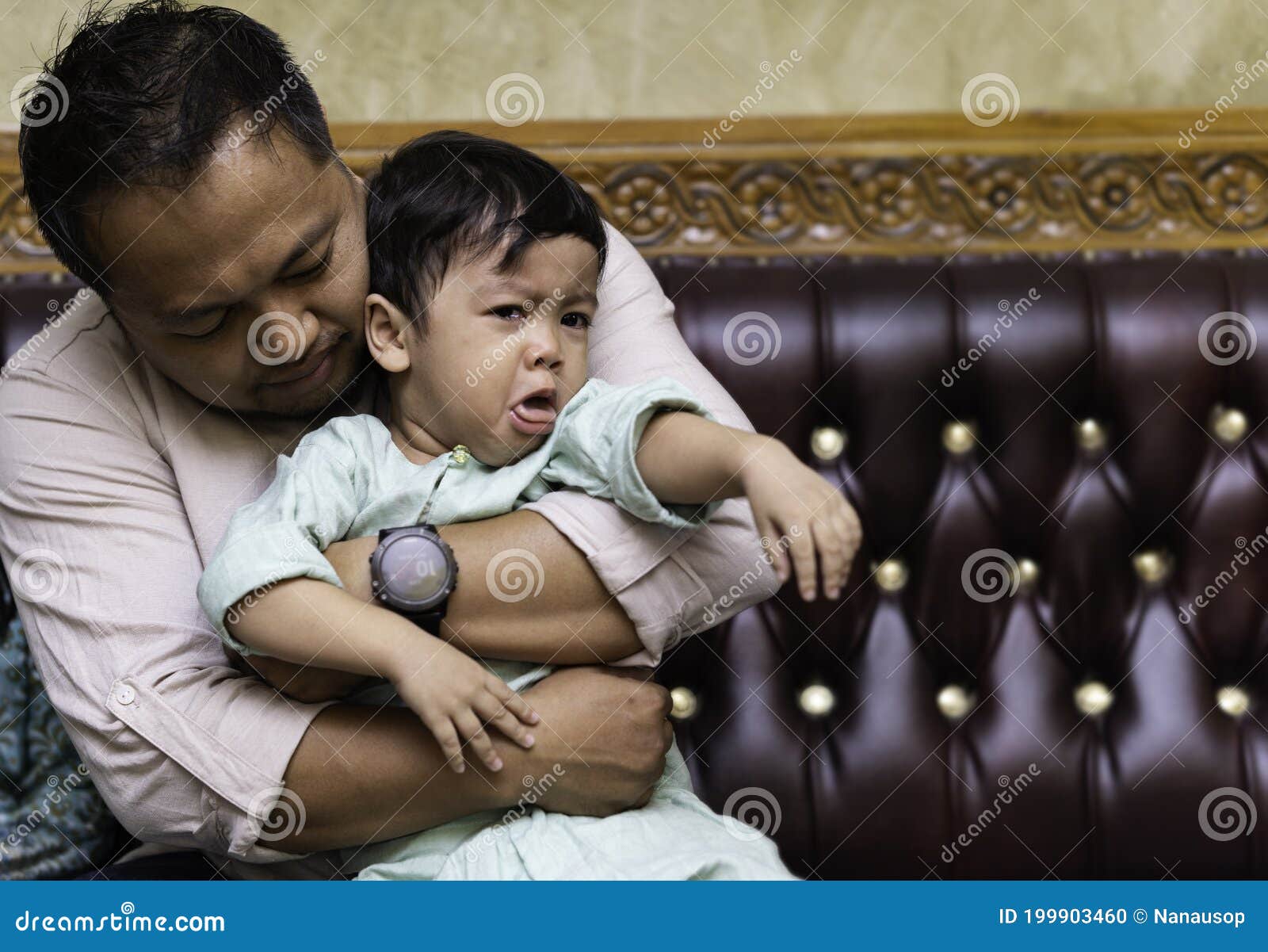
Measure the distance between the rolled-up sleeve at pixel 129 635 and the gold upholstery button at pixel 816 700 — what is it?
2.00ft

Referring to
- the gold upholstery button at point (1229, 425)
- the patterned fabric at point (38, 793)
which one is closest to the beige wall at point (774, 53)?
the gold upholstery button at point (1229, 425)

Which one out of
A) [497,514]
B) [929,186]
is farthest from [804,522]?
[929,186]

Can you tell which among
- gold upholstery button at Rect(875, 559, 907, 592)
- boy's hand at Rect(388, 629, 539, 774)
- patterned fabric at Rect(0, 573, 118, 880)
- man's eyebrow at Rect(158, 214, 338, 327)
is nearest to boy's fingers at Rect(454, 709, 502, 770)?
boy's hand at Rect(388, 629, 539, 774)

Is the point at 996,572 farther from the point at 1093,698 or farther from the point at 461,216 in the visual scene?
the point at 461,216

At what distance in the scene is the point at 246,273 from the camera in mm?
942

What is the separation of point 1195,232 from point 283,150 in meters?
1.08

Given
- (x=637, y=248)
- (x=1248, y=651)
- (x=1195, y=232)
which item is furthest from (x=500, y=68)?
(x=1248, y=651)

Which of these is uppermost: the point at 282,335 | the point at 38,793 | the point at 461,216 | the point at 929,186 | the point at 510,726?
the point at 929,186

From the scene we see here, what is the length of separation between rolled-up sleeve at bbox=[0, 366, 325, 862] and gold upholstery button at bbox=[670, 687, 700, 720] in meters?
0.52

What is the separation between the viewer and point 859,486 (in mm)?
1400

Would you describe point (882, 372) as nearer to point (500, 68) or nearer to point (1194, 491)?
point (1194, 491)

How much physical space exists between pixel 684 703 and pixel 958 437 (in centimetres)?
42

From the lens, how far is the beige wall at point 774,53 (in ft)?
5.08

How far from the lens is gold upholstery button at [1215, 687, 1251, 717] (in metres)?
1.34
